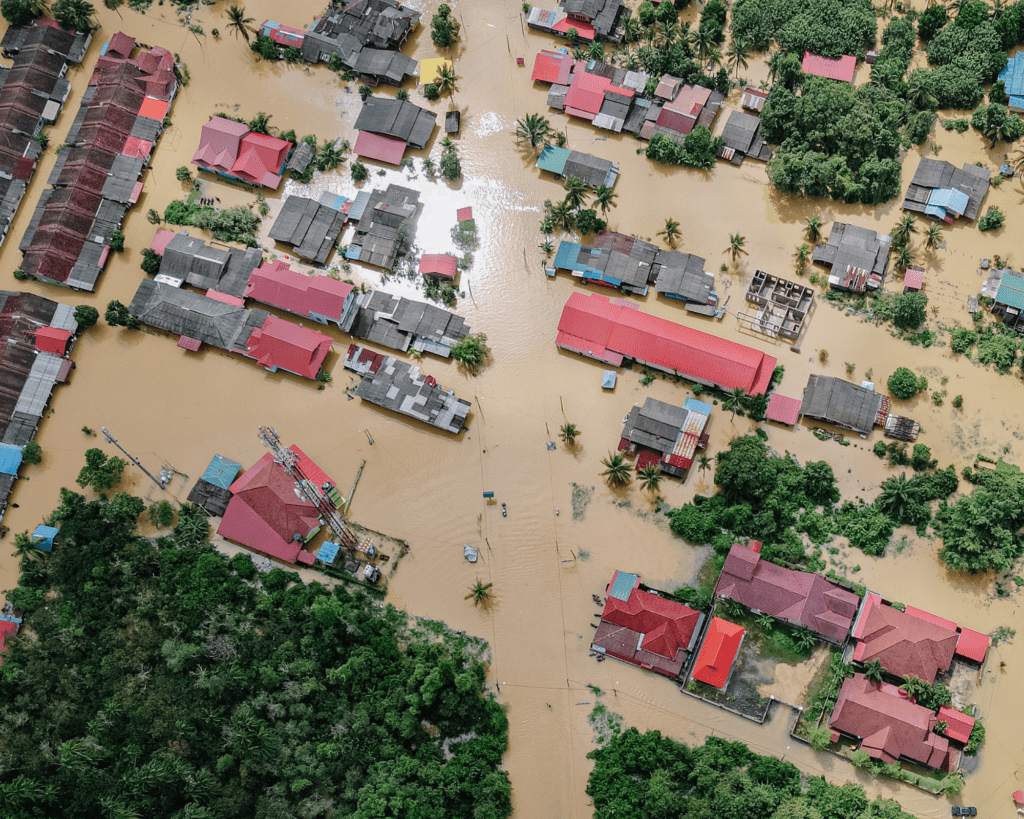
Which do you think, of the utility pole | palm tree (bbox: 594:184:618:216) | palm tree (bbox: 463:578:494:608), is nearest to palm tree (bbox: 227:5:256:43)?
palm tree (bbox: 594:184:618:216)

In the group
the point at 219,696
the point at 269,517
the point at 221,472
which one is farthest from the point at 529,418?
the point at 219,696

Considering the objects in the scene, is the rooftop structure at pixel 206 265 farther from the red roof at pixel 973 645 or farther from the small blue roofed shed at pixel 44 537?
the red roof at pixel 973 645

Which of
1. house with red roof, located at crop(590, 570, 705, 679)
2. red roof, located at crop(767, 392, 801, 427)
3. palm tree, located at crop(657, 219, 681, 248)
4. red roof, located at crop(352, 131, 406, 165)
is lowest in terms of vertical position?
house with red roof, located at crop(590, 570, 705, 679)

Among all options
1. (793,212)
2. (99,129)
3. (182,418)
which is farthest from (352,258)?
(793,212)

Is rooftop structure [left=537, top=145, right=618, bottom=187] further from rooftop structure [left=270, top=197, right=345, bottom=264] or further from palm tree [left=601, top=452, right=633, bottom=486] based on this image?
palm tree [left=601, top=452, right=633, bottom=486]

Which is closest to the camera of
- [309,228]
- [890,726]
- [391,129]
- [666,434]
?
[890,726]

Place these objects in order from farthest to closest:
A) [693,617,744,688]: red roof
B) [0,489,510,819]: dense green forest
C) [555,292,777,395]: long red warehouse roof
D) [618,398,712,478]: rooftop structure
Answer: [555,292,777,395]: long red warehouse roof → [618,398,712,478]: rooftop structure → [693,617,744,688]: red roof → [0,489,510,819]: dense green forest

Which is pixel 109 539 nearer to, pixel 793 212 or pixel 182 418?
pixel 182 418

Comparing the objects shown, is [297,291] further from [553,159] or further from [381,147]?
[553,159]
